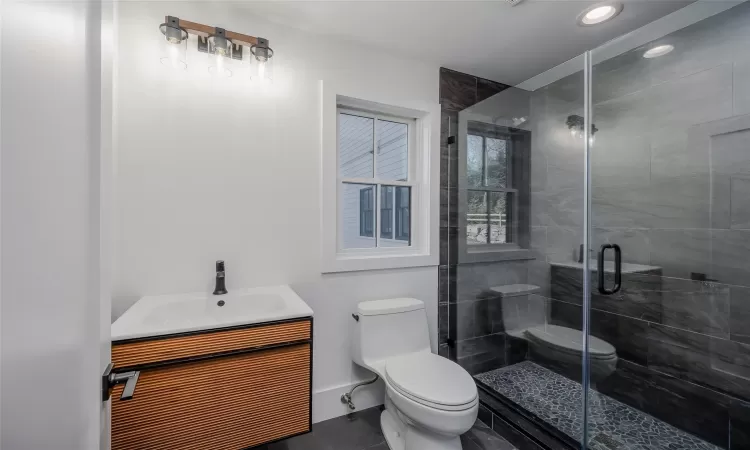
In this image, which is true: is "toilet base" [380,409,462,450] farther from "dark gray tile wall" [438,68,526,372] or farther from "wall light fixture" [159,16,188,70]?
"wall light fixture" [159,16,188,70]

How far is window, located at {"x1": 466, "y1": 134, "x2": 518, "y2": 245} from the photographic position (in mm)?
2355

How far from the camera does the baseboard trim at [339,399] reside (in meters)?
1.89

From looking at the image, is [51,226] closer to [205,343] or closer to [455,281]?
[205,343]

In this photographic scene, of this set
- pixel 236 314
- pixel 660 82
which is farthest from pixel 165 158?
pixel 660 82

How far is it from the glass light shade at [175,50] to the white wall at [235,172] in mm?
36

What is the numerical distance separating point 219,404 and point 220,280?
607 millimetres

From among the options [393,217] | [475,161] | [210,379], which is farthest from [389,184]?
[210,379]

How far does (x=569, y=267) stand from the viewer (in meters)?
2.19

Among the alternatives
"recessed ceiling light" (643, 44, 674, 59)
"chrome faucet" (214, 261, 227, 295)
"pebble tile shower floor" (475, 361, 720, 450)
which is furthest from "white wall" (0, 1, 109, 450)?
"recessed ceiling light" (643, 44, 674, 59)

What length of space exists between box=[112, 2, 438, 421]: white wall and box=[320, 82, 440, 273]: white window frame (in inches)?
2.5

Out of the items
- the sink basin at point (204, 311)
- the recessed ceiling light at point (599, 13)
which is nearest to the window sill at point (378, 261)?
the sink basin at point (204, 311)

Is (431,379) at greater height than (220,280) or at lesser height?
lesser

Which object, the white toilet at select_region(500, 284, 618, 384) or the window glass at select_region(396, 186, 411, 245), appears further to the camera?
the window glass at select_region(396, 186, 411, 245)

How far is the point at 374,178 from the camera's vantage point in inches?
86.4
